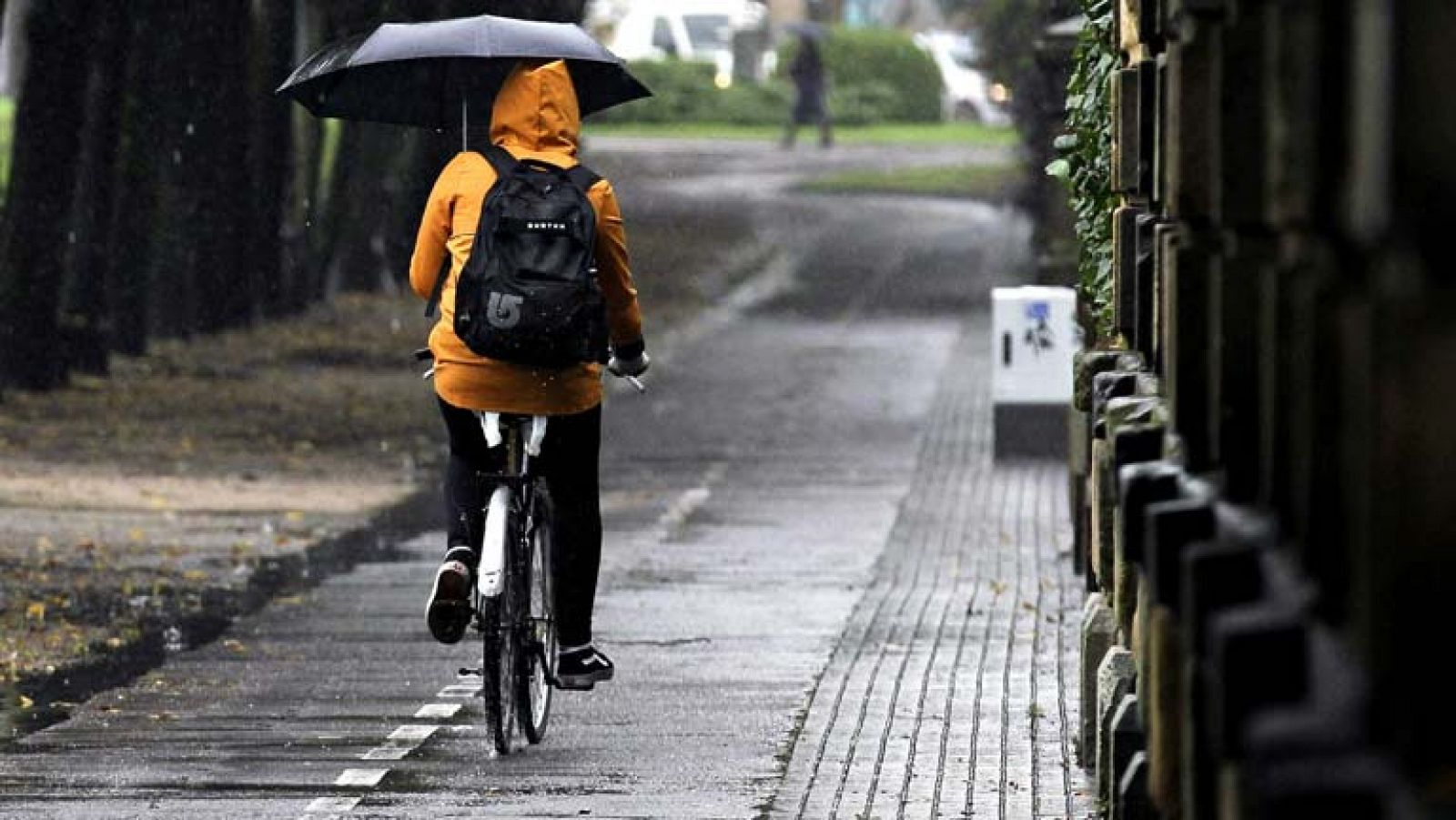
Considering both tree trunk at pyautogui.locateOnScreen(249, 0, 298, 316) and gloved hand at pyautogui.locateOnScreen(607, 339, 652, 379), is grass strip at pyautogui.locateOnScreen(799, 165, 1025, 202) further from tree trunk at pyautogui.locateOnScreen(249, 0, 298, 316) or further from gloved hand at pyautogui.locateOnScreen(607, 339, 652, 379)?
gloved hand at pyautogui.locateOnScreen(607, 339, 652, 379)

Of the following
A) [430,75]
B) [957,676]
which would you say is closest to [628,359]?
[430,75]

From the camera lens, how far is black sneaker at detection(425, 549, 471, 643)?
8.59 m

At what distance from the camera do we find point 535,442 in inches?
345

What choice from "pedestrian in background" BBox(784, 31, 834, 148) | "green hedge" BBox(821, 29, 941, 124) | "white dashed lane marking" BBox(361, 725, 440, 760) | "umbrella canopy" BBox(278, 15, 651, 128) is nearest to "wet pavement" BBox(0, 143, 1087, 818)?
"white dashed lane marking" BBox(361, 725, 440, 760)

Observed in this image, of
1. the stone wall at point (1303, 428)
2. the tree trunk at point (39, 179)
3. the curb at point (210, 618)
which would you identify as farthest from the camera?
the tree trunk at point (39, 179)

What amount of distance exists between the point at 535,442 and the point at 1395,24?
580cm

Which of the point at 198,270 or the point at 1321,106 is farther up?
the point at 1321,106

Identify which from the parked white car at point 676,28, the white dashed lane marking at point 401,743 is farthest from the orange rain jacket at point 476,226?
the parked white car at point 676,28

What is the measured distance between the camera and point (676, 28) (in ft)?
204

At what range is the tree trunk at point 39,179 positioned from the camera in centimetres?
2181

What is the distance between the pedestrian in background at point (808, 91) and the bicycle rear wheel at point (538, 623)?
43251 millimetres


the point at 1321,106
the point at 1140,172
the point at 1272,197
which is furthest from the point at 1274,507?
the point at 1140,172

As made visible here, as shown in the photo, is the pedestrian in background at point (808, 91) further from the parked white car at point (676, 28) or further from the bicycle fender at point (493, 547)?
the bicycle fender at point (493, 547)

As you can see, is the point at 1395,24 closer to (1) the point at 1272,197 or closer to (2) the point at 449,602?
(1) the point at 1272,197
